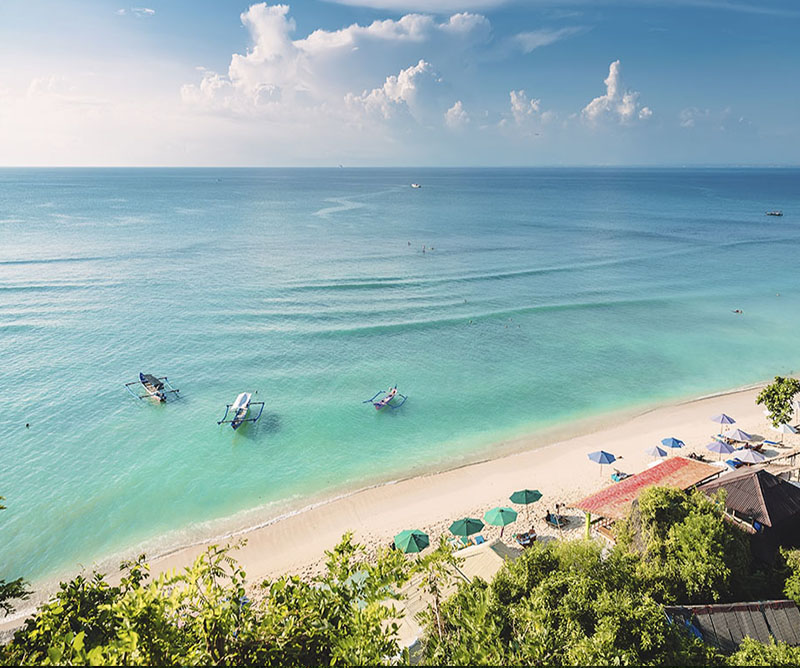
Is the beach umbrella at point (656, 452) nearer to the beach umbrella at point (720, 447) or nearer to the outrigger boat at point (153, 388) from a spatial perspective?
the beach umbrella at point (720, 447)

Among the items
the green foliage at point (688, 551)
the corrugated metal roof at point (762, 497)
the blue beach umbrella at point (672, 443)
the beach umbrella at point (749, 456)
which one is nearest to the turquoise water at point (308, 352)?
the blue beach umbrella at point (672, 443)

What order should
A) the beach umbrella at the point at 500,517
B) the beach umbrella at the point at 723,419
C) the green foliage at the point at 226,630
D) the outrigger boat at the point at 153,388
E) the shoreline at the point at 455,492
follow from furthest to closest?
the outrigger boat at the point at 153,388 → the beach umbrella at the point at 723,419 → the shoreline at the point at 455,492 → the beach umbrella at the point at 500,517 → the green foliage at the point at 226,630

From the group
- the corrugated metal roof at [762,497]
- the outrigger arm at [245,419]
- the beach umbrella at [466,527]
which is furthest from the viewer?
the outrigger arm at [245,419]

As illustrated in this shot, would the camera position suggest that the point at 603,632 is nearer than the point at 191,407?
Yes

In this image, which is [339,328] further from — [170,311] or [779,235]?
[779,235]

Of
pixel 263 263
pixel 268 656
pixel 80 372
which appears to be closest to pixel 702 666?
pixel 268 656
